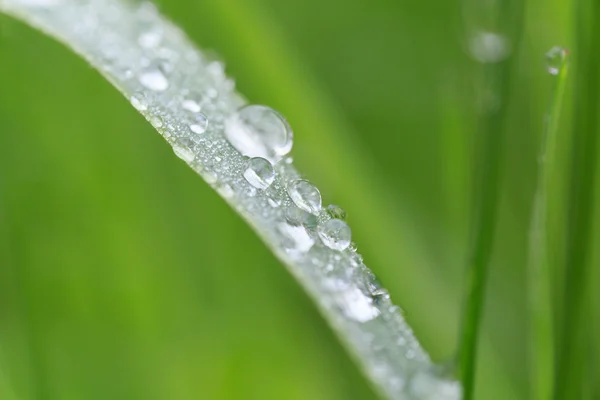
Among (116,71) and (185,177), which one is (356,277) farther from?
(185,177)

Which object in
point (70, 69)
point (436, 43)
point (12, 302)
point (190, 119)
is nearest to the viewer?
point (190, 119)

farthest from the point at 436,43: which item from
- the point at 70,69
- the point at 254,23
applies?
the point at 70,69

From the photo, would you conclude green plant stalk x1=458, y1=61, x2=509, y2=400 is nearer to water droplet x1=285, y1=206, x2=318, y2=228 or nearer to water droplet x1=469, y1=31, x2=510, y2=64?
water droplet x1=469, y1=31, x2=510, y2=64

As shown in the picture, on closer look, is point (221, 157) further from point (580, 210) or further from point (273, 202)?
point (580, 210)

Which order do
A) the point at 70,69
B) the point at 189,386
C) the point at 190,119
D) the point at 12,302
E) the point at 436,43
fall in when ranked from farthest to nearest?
the point at 436,43
the point at 70,69
the point at 12,302
the point at 189,386
the point at 190,119

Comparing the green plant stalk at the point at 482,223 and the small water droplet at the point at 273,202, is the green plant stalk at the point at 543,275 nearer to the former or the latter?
the green plant stalk at the point at 482,223

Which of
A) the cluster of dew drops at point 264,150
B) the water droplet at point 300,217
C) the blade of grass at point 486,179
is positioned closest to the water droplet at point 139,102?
the cluster of dew drops at point 264,150
